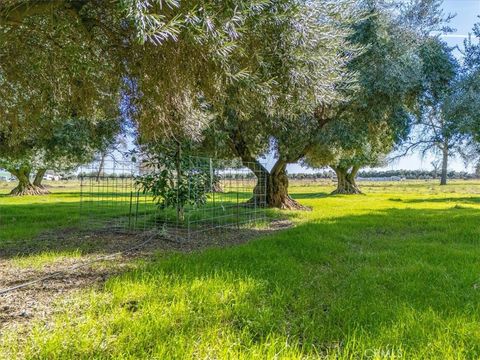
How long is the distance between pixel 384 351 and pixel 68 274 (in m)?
3.35

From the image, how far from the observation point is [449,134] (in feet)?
27.9

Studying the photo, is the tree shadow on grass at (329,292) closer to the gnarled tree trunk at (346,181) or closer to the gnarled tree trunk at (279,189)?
the gnarled tree trunk at (279,189)

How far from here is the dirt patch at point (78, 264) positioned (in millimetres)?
2828

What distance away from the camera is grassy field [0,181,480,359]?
2.18 metres

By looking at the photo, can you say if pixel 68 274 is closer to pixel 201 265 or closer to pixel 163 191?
pixel 201 265

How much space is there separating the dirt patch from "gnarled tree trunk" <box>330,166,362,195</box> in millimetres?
19038

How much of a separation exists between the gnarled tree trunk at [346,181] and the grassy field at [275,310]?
Answer: 2071 centimetres

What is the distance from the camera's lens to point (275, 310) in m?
2.80

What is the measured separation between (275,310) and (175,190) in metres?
4.23

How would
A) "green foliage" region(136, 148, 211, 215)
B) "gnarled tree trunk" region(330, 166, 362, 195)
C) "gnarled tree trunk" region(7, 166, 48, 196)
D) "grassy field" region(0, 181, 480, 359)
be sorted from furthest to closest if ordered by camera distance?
"gnarled tree trunk" region(330, 166, 362, 195) → "gnarled tree trunk" region(7, 166, 48, 196) → "green foliage" region(136, 148, 211, 215) → "grassy field" region(0, 181, 480, 359)

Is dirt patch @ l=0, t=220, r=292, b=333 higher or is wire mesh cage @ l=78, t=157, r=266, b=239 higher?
wire mesh cage @ l=78, t=157, r=266, b=239

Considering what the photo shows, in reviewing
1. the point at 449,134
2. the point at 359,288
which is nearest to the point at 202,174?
the point at 359,288

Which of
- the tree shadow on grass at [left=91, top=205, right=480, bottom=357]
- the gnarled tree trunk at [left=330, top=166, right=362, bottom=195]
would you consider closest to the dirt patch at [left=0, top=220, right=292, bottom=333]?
the tree shadow on grass at [left=91, top=205, right=480, bottom=357]

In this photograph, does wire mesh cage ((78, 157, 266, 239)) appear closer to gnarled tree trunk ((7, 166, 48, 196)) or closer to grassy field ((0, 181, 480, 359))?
grassy field ((0, 181, 480, 359))
